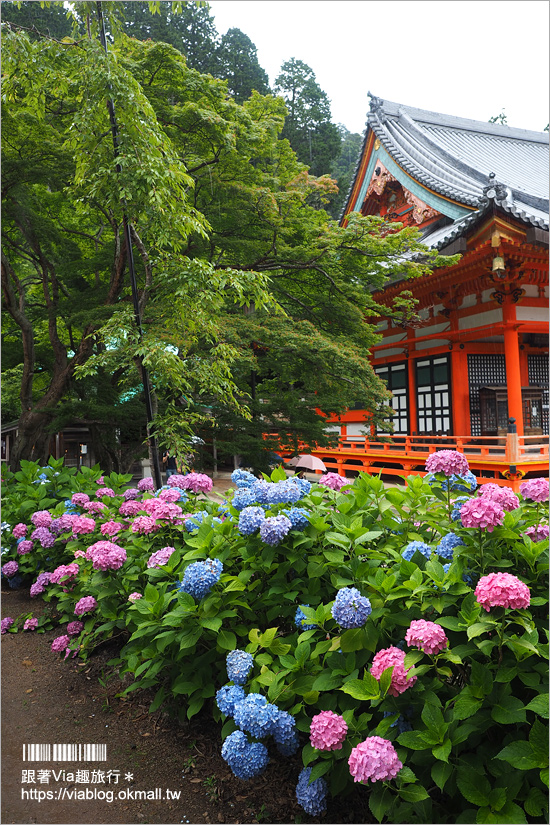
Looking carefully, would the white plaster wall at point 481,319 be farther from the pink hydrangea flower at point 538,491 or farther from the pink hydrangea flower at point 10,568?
the pink hydrangea flower at point 10,568

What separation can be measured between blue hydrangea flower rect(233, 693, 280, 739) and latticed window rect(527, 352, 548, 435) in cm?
1012

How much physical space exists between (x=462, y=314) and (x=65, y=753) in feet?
29.7

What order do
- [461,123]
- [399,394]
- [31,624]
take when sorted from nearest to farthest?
[31,624] < [399,394] < [461,123]

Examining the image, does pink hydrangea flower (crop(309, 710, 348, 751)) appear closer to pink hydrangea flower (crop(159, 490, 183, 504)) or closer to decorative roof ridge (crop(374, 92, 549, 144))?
pink hydrangea flower (crop(159, 490, 183, 504))

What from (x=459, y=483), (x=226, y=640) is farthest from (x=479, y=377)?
(x=226, y=640)

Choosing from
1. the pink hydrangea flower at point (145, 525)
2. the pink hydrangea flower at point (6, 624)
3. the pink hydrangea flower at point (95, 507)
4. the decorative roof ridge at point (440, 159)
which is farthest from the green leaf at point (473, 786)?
the decorative roof ridge at point (440, 159)

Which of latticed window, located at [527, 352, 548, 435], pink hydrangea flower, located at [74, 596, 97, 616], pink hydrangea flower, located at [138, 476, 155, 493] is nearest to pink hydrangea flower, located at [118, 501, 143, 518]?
pink hydrangea flower, located at [74, 596, 97, 616]

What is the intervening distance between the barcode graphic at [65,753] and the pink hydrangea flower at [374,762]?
1.29m

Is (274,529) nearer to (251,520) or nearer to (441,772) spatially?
(251,520)

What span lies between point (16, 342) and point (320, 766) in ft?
24.3

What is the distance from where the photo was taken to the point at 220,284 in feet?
12.2

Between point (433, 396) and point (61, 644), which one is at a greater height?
point (433, 396)

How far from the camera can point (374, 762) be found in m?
1.19

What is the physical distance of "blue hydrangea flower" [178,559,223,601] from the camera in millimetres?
1682
